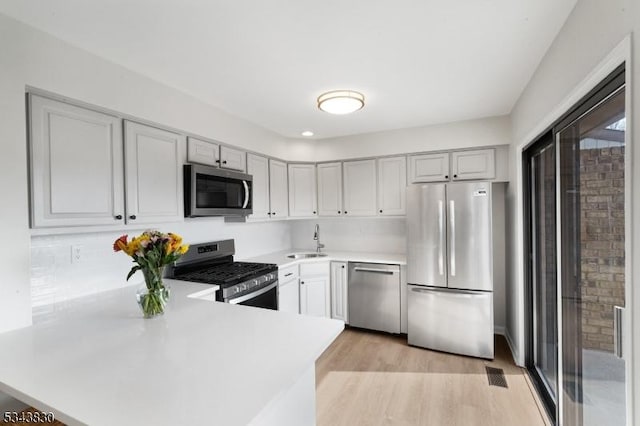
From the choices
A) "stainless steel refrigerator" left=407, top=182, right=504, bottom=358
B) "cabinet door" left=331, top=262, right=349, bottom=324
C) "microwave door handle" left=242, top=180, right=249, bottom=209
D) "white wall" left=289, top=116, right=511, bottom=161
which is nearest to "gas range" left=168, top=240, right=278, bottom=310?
"microwave door handle" left=242, top=180, right=249, bottom=209

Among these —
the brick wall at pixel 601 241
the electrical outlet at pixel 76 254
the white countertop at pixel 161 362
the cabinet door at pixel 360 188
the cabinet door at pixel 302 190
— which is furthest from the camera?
the cabinet door at pixel 302 190

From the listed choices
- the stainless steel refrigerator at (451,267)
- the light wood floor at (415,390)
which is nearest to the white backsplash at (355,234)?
the stainless steel refrigerator at (451,267)

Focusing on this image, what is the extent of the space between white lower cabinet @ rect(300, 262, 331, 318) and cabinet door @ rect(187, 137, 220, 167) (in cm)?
155

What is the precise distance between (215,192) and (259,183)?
75 cm

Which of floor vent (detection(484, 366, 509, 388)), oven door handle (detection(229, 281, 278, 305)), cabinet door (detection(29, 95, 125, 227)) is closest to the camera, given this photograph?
cabinet door (detection(29, 95, 125, 227))

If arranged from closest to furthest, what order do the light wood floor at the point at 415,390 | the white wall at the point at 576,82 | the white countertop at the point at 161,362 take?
1. the white countertop at the point at 161,362
2. the white wall at the point at 576,82
3. the light wood floor at the point at 415,390

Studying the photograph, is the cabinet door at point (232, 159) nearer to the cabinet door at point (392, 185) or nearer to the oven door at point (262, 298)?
the oven door at point (262, 298)

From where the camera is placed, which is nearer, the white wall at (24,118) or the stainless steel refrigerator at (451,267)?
the white wall at (24,118)

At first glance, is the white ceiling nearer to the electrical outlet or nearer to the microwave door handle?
the microwave door handle

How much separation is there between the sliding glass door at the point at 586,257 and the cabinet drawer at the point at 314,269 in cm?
213

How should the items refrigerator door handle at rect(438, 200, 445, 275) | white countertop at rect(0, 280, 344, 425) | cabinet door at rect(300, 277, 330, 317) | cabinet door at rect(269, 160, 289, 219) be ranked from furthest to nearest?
cabinet door at rect(269, 160, 289, 219) → cabinet door at rect(300, 277, 330, 317) → refrigerator door handle at rect(438, 200, 445, 275) → white countertop at rect(0, 280, 344, 425)

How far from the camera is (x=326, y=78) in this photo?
2.14 metres

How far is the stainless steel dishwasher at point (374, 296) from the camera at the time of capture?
3301mm

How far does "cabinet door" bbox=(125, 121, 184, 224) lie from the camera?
6.63ft
